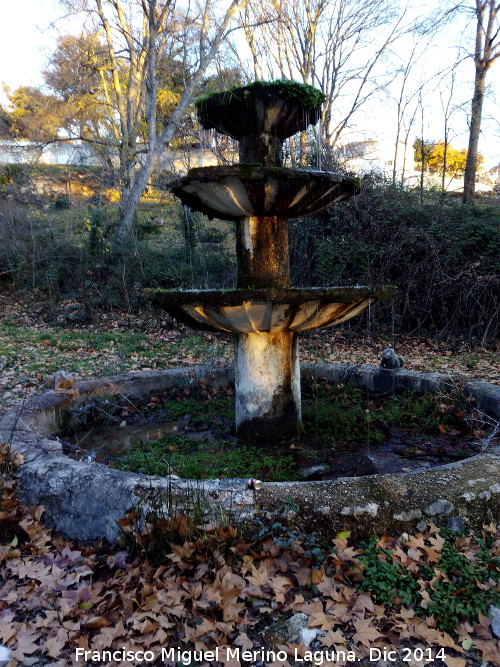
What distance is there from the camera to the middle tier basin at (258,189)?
10.9 feet

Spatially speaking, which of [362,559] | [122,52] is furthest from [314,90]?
[122,52]

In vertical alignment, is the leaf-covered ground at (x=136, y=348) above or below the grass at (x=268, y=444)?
below

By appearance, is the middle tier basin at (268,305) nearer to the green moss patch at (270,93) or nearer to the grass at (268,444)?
the grass at (268,444)

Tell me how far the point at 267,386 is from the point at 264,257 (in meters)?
1.16

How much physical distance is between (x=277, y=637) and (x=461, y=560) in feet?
3.50

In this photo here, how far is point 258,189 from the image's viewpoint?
3.49 m

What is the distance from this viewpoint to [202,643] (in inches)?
78.0

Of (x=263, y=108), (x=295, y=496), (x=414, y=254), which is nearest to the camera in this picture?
(x=295, y=496)

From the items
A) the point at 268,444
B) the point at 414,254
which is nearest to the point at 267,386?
the point at 268,444

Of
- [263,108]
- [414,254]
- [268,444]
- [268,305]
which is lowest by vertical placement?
[268,444]

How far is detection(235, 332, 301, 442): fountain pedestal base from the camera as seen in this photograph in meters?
4.14

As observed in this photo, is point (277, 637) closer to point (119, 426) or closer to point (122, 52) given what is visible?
point (119, 426)

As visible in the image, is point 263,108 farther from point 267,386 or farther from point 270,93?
point 267,386

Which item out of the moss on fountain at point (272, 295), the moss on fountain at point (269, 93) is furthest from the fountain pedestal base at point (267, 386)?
the moss on fountain at point (269, 93)
